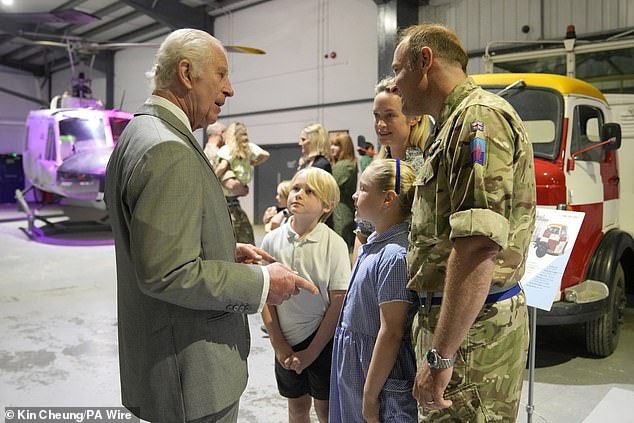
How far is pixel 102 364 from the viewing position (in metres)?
3.89

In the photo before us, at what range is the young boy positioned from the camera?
7.38 ft

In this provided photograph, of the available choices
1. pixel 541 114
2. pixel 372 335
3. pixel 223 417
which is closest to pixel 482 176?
pixel 372 335

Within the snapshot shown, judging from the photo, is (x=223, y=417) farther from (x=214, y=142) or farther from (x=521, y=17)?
(x=521, y=17)

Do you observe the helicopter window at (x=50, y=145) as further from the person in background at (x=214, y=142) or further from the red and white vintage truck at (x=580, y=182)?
the red and white vintage truck at (x=580, y=182)

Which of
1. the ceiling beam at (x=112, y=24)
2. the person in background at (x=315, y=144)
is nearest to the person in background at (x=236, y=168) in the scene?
the person in background at (x=315, y=144)

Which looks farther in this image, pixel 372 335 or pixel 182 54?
pixel 372 335

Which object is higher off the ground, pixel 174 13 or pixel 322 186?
pixel 174 13

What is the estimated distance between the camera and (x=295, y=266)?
7.53 ft

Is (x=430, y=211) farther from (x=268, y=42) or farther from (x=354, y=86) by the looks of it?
(x=268, y=42)

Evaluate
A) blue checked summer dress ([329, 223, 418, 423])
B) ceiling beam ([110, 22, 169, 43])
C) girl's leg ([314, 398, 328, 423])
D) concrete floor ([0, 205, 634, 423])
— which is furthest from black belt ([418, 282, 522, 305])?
ceiling beam ([110, 22, 169, 43])

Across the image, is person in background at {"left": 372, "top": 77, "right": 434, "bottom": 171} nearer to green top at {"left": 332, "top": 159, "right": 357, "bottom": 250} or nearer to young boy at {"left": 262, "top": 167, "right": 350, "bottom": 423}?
young boy at {"left": 262, "top": 167, "right": 350, "bottom": 423}

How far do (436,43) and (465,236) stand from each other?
57 centimetres

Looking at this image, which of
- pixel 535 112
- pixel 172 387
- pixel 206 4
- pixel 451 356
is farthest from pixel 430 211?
pixel 206 4

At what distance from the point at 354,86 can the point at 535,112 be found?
6627mm
